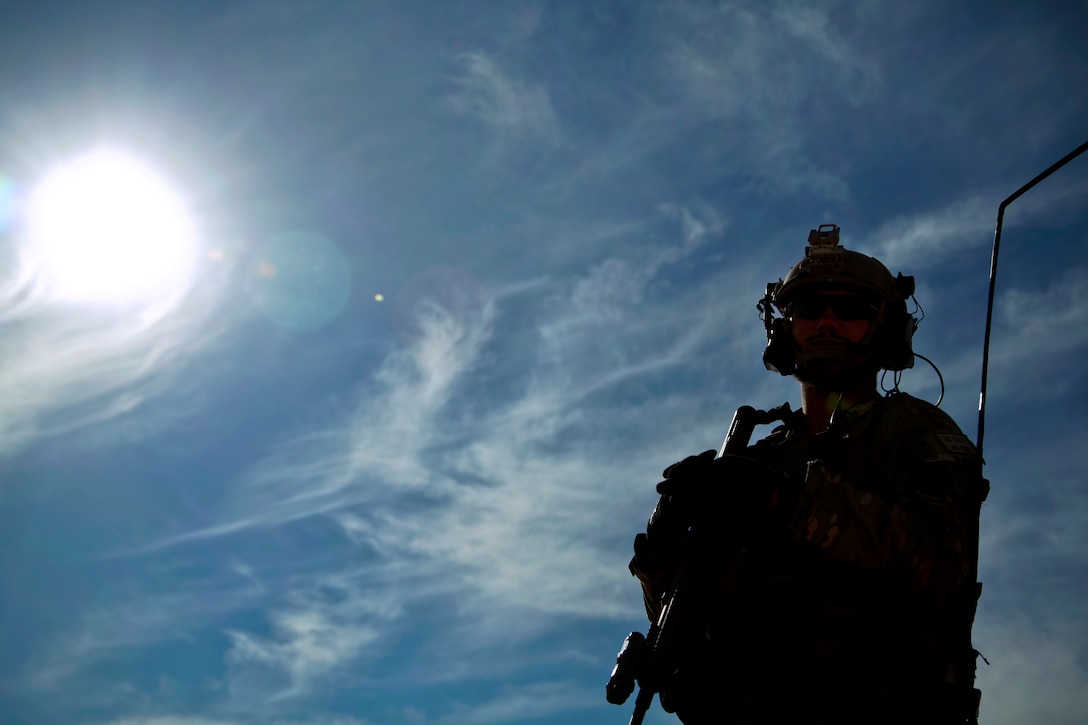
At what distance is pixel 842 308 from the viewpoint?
657 cm

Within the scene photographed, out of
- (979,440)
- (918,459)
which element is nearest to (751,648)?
(918,459)

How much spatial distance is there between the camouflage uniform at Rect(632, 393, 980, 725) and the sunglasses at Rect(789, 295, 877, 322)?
1.34 metres

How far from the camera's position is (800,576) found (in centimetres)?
507

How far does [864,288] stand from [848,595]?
8.84 feet

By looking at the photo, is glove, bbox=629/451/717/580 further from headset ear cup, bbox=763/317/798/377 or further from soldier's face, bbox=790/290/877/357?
headset ear cup, bbox=763/317/798/377

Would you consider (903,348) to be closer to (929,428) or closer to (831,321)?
(831,321)

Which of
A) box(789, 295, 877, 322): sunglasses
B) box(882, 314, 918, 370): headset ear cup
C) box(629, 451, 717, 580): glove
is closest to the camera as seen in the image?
box(629, 451, 717, 580): glove

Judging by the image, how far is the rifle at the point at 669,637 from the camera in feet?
16.3

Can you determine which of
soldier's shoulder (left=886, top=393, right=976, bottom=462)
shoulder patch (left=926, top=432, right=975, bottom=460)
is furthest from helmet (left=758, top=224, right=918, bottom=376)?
shoulder patch (left=926, top=432, right=975, bottom=460)

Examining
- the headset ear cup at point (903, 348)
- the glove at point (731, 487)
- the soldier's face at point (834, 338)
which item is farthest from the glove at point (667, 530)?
the headset ear cup at point (903, 348)

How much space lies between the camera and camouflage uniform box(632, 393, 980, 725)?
462cm

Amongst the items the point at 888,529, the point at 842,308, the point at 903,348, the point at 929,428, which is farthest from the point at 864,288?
the point at 888,529

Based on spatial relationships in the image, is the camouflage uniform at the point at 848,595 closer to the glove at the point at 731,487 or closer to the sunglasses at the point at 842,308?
the glove at the point at 731,487

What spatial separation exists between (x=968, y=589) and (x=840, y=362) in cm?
192
